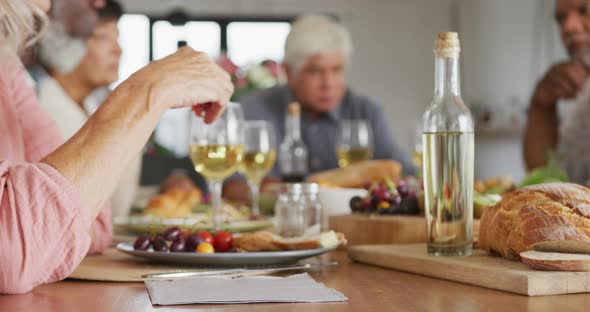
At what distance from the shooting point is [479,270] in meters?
0.87

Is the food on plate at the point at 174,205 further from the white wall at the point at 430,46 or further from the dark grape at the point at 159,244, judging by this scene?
the white wall at the point at 430,46

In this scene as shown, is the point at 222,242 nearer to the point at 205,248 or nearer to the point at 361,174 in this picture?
the point at 205,248

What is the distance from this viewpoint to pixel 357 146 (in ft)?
8.94

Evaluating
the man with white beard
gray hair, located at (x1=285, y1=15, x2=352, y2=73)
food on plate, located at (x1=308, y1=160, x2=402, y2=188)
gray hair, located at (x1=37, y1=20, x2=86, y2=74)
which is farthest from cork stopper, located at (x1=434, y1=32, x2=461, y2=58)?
gray hair, located at (x1=285, y1=15, x2=352, y2=73)

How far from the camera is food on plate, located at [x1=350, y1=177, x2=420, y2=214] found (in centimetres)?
129

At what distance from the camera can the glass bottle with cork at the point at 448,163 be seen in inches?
38.3

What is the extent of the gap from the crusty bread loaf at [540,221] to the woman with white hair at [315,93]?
2398 mm

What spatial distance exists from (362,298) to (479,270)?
14 cm

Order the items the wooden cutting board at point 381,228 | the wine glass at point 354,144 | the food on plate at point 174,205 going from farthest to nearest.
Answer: the wine glass at point 354,144 < the food on plate at point 174,205 < the wooden cutting board at point 381,228

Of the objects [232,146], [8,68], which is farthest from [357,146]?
[8,68]

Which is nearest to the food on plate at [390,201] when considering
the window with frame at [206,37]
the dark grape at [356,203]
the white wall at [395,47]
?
the dark grape at [356,203]

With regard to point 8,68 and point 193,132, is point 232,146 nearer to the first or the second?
point 193,132

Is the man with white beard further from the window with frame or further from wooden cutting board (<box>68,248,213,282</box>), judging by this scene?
the window with frame

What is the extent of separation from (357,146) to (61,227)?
1.91 meters
